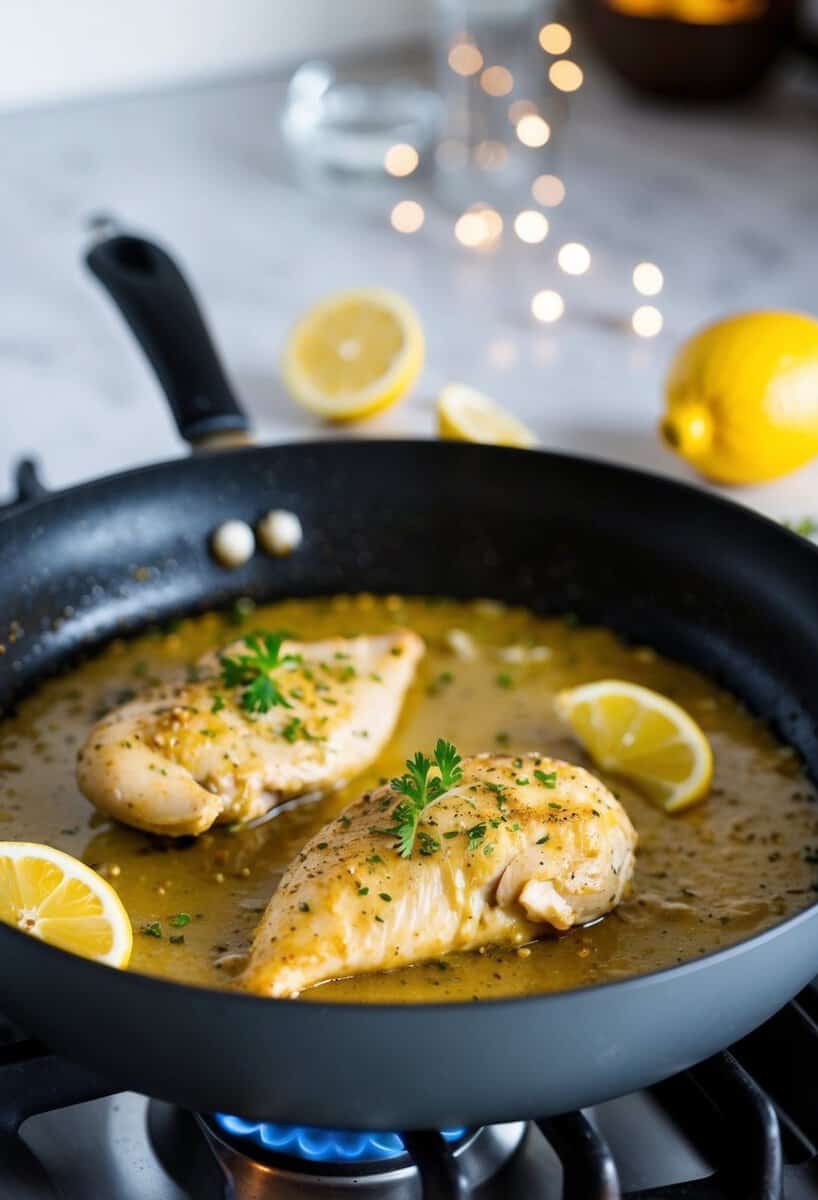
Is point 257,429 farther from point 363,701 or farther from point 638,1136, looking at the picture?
point 638,1136

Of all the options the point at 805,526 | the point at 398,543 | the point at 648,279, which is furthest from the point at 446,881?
the point at 648,279

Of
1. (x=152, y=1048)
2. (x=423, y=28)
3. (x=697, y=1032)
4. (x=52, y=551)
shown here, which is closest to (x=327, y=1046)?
(x=152, y=1048)

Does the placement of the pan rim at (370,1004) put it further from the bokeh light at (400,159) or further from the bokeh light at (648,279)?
the bokeh light at (400,159)

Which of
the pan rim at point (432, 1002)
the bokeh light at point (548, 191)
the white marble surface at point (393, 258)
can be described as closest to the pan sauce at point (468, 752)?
the pan rim at point (432, 1002)

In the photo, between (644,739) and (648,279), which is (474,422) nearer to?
(644,739)

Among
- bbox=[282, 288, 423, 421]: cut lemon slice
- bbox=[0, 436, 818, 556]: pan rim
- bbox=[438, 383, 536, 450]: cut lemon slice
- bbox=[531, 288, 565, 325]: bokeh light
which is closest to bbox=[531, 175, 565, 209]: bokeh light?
bbox=[531, 288, 565, 325]: bokeh light

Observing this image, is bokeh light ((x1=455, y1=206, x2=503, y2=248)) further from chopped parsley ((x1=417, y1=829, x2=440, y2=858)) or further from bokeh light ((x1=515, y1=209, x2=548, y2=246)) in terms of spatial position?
chopped parsley ((x1=417, y1=829, x2=440, y2=858))
